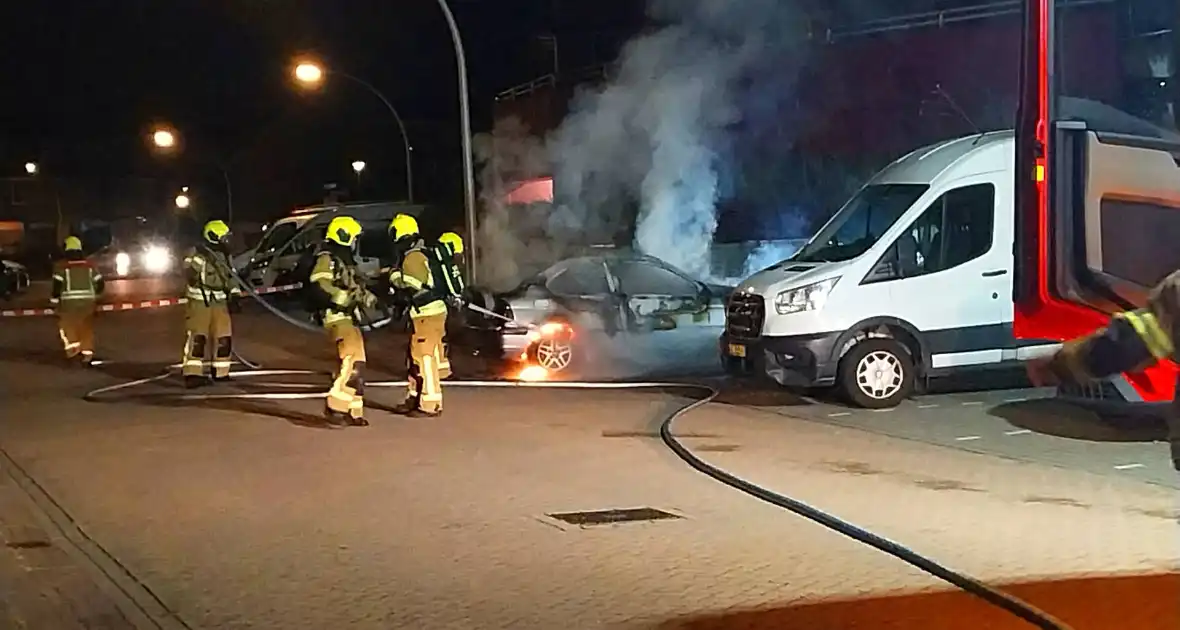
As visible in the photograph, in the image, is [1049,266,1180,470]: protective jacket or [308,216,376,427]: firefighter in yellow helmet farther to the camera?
[308,216,376,427]: firefighter in yellow helmet

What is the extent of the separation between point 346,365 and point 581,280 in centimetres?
599

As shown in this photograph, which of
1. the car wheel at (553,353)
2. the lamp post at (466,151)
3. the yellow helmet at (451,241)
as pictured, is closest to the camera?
the yellow helmet at (451,241)

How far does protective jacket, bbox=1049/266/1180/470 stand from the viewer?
4.15m

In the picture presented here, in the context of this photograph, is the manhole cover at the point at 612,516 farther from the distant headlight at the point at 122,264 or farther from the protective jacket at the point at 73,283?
the distant headlight at the point at 122,264

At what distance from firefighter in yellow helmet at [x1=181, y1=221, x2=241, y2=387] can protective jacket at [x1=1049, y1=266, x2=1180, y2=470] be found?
41.2 ft

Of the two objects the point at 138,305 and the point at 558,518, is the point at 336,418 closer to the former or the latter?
the point at 558,518

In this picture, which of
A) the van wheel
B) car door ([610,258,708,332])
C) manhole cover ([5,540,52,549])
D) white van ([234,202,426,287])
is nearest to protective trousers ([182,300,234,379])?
car door ([610,258,708,332])

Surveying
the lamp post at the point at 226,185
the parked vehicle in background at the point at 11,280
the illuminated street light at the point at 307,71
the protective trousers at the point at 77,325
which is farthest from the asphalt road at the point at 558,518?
the lamp post at the point at 226,185

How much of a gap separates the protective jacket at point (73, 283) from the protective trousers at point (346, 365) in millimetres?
7512

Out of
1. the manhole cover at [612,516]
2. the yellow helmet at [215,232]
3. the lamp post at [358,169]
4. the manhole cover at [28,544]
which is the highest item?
the lamp post at [358,169]

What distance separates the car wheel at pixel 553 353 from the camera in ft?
54.0

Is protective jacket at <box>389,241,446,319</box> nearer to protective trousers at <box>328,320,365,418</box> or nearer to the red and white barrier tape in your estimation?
protective trousers at <box>328,320,365,418</box>

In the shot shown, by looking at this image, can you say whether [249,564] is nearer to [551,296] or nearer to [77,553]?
[77,553]

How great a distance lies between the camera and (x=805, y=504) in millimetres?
8555
